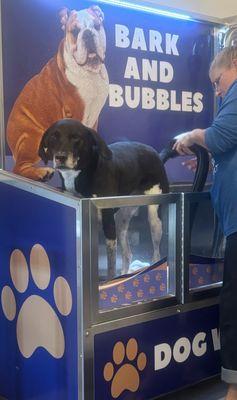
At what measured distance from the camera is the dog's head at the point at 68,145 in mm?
1882

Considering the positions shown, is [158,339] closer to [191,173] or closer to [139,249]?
[139,249]

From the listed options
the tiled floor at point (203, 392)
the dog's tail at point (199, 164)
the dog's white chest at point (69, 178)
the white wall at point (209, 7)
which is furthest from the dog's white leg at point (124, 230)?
the white wall at point (209, 7)

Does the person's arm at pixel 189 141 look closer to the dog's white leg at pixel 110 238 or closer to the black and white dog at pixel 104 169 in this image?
the black and white dog at pixel 104 169

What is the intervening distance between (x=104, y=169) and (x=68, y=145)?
7.1 inches

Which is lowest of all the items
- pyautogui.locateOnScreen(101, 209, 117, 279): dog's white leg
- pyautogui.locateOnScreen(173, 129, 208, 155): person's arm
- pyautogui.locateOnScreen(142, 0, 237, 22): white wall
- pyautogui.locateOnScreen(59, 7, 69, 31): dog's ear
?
pyautogui.locateOnScreen(101, 209, 117, 279): dog's white leg

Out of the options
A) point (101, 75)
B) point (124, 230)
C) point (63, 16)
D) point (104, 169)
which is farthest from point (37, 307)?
point (63, 16)

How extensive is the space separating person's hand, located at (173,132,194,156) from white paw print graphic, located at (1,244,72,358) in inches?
25.6

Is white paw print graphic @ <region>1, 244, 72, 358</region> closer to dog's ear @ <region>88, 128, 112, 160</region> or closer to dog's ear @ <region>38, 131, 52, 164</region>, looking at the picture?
dog's ear @ <region>38, 131, 52, 164</region>

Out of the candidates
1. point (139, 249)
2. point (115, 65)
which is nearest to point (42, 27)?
point (115, 65)

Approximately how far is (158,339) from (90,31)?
1142 millimetres

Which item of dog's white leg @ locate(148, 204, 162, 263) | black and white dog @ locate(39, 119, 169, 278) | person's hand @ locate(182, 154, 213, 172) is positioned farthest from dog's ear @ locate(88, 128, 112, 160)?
person's hand @ locate(182, 154, 213, 172)

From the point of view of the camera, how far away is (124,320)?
1.74 metres

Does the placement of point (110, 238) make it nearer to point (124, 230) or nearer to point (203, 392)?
point (124, 230)

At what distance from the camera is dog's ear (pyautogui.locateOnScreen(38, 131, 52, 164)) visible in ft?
6.33
